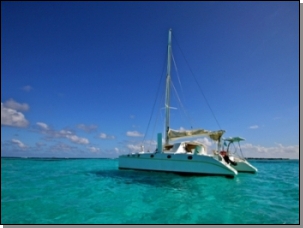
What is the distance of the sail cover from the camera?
19225 mm

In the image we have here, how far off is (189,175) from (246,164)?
7227 mm

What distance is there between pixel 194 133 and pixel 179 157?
3815 millimetres

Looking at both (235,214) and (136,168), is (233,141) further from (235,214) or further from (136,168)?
(235,214)

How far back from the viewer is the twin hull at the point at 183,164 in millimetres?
15703

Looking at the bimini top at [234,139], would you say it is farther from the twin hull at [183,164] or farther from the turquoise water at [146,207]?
the turquoise water at [146,207]

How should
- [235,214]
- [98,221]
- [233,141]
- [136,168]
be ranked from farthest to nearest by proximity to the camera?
[233,141]
[136,168]
[235,214]
[98,221]

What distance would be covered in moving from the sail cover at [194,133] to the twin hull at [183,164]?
9.95ft

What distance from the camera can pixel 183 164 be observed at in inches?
655

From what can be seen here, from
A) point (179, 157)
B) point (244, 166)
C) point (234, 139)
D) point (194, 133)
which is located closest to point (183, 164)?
point (179, 157)

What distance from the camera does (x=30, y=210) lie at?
7039 millimetres

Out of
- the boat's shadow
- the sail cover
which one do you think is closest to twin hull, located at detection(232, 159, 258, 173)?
the sail cover

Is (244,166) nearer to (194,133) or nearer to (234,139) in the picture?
(234,139)

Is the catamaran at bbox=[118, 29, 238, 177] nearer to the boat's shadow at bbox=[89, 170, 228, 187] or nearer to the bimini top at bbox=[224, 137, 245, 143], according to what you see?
the boat's shadow at bbox=[89, 170, 228, 187]

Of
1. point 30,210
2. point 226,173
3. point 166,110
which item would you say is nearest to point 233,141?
point 226,173
